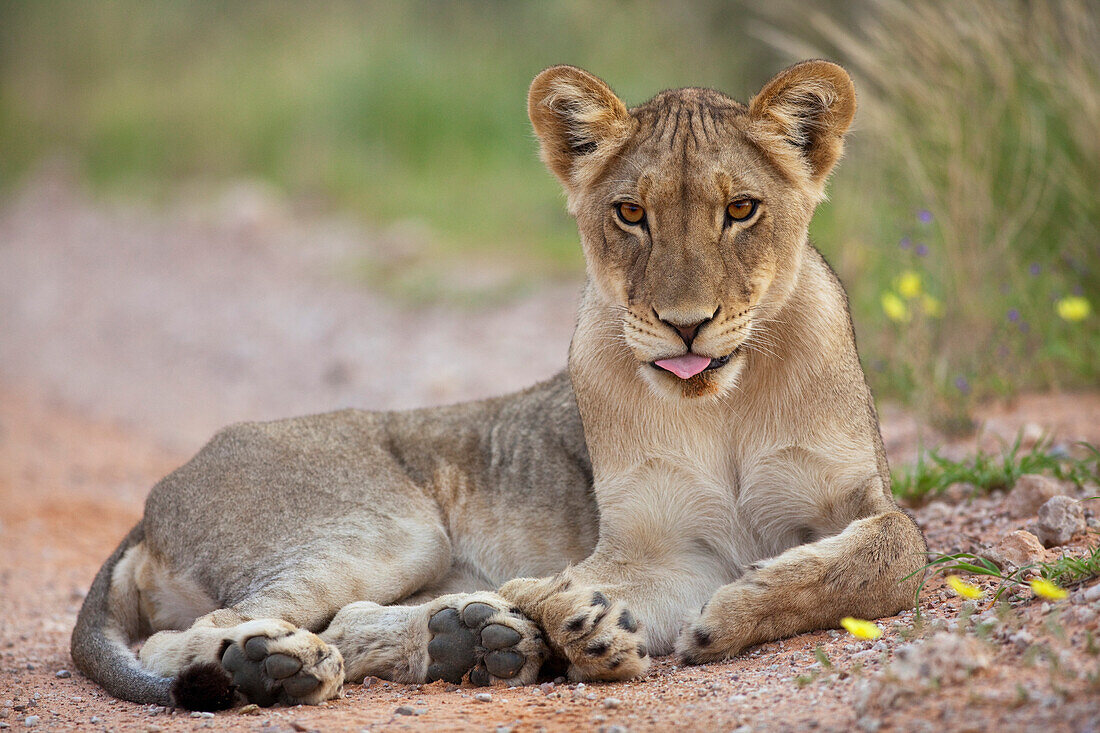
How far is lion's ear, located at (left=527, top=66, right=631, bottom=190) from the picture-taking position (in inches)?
160

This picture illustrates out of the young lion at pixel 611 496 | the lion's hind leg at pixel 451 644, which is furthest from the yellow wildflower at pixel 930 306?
the lion's hind leg at pixel 451 644

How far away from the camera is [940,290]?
24.4 ft

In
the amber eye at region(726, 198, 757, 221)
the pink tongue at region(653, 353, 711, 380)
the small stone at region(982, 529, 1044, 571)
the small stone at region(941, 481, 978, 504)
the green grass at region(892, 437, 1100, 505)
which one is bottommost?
the small stone at region(941, 481, 978, 504)

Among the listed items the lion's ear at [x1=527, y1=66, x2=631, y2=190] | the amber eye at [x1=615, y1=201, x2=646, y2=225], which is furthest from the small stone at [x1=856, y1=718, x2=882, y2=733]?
the lion's ear at [x1=527, y1=66, x2=631, y2=190]

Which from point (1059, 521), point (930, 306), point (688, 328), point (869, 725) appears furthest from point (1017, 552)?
point (930, 306)

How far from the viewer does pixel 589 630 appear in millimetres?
3553

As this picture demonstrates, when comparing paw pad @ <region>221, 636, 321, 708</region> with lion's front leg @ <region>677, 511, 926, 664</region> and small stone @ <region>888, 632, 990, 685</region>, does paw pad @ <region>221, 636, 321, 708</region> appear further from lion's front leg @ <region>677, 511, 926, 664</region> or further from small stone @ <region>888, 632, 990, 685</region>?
small stone @ <region>888, 632, 990, 685</region>

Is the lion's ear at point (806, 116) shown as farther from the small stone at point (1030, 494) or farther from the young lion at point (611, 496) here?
the small stone at point (1030, 494)

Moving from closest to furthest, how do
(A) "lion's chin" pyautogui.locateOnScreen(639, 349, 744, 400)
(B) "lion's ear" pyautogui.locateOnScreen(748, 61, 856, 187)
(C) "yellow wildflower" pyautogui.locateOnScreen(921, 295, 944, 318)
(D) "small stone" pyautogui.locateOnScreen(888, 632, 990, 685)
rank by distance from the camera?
(D) "small stone" pyautogui.locateOnScreen(888, 632, 990, 685), (A) "lion's chin" pyautogui.locateOnScreen(639, 349, 744, 400), (B) "lion's ear" pyautogui.locateOnScreen(748, 61, 856, 187), (C) "yellow wildflower" pyautogui.locateOnScreen(921, 295, 944, 318)

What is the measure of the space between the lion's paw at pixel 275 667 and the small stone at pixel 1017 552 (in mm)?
2220

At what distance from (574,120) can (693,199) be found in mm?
704

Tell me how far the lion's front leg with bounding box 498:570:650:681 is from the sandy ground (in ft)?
0.27

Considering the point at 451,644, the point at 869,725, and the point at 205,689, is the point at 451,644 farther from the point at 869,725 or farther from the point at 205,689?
the point at 869,725

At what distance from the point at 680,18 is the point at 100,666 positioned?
973cm
